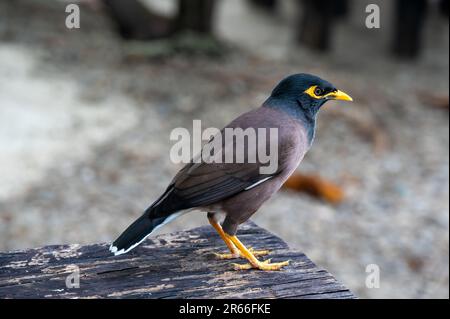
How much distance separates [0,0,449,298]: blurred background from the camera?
22.5ft

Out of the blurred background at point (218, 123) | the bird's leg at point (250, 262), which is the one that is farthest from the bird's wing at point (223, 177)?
the blurred background at point (218, 123)

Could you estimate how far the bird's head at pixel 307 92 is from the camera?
139 inches

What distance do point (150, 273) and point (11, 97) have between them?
20.4 ft

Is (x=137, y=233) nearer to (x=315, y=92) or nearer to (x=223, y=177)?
(x=223, y=177)

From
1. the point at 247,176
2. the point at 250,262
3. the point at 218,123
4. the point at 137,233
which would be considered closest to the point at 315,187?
the point at 218,123

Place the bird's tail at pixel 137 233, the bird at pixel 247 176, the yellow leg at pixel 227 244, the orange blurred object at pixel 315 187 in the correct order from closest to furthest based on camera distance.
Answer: the bird's tail at pixel 137 233 → the bird at pixel 247 176 → the yellow leg at pixel 227 244 → the orange blurred object at pixel 315 187

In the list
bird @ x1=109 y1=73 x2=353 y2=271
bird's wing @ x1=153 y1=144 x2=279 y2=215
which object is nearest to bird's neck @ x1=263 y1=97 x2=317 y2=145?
bird @ x1=109 y1=73 x2=353 y2=271

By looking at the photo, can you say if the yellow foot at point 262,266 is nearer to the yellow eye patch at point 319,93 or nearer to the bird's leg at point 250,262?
the bird's leg at point 250,262

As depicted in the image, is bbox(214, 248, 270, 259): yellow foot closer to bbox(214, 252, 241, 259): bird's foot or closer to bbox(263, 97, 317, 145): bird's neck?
bbox(214, 252, 241, 259): bird's foot

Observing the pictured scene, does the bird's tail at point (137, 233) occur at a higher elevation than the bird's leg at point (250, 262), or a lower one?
higher

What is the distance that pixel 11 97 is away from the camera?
9.09 m

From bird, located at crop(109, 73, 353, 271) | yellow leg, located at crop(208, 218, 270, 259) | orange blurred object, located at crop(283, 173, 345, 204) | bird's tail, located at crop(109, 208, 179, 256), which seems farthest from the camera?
orange blurred object, located at crop(283, 173, 345, 204)

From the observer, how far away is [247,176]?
3396 mm

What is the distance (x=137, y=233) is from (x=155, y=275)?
0.31 meters
